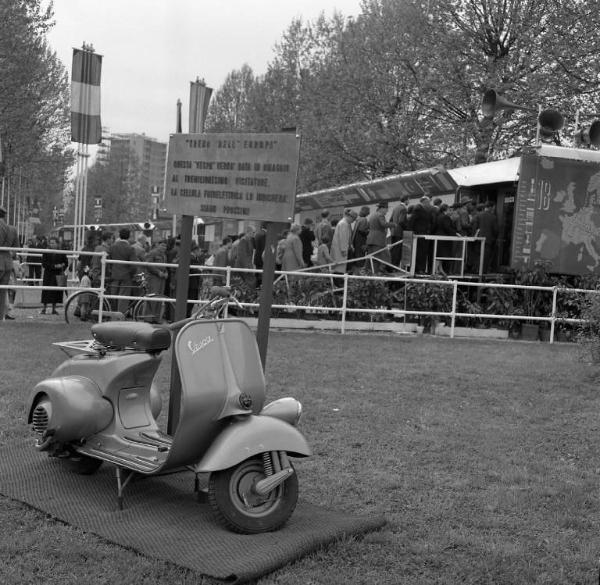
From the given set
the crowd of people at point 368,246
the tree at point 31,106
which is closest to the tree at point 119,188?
the tree at point 31,106

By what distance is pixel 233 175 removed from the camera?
17.4ft

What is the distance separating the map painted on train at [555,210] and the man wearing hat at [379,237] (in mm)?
2493

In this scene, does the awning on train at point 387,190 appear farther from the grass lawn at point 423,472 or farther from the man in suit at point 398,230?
the grass lawn at point 423,472

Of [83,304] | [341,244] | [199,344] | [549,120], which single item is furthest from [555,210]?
[199,344]

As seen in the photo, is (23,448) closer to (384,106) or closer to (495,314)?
(495,314)

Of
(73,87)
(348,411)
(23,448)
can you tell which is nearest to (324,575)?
(23,448)

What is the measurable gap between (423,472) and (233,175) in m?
2.45

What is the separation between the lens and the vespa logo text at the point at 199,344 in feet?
14.6

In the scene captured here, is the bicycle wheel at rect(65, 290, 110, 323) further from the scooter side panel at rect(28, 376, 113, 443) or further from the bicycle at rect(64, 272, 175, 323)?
the scooter side panel at rect(28, 376, 113, 443)

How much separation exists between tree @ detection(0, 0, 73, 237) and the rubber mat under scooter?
2374cm

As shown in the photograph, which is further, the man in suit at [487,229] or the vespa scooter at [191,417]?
the man in suit at [487,229]

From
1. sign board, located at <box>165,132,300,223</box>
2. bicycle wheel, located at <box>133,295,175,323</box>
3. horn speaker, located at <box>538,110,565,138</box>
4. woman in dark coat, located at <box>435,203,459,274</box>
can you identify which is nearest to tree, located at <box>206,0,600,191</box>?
horn speaker, located at <box>538,110,565,138</box>

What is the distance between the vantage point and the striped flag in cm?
1616

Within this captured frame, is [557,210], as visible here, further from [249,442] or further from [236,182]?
[249,442]
